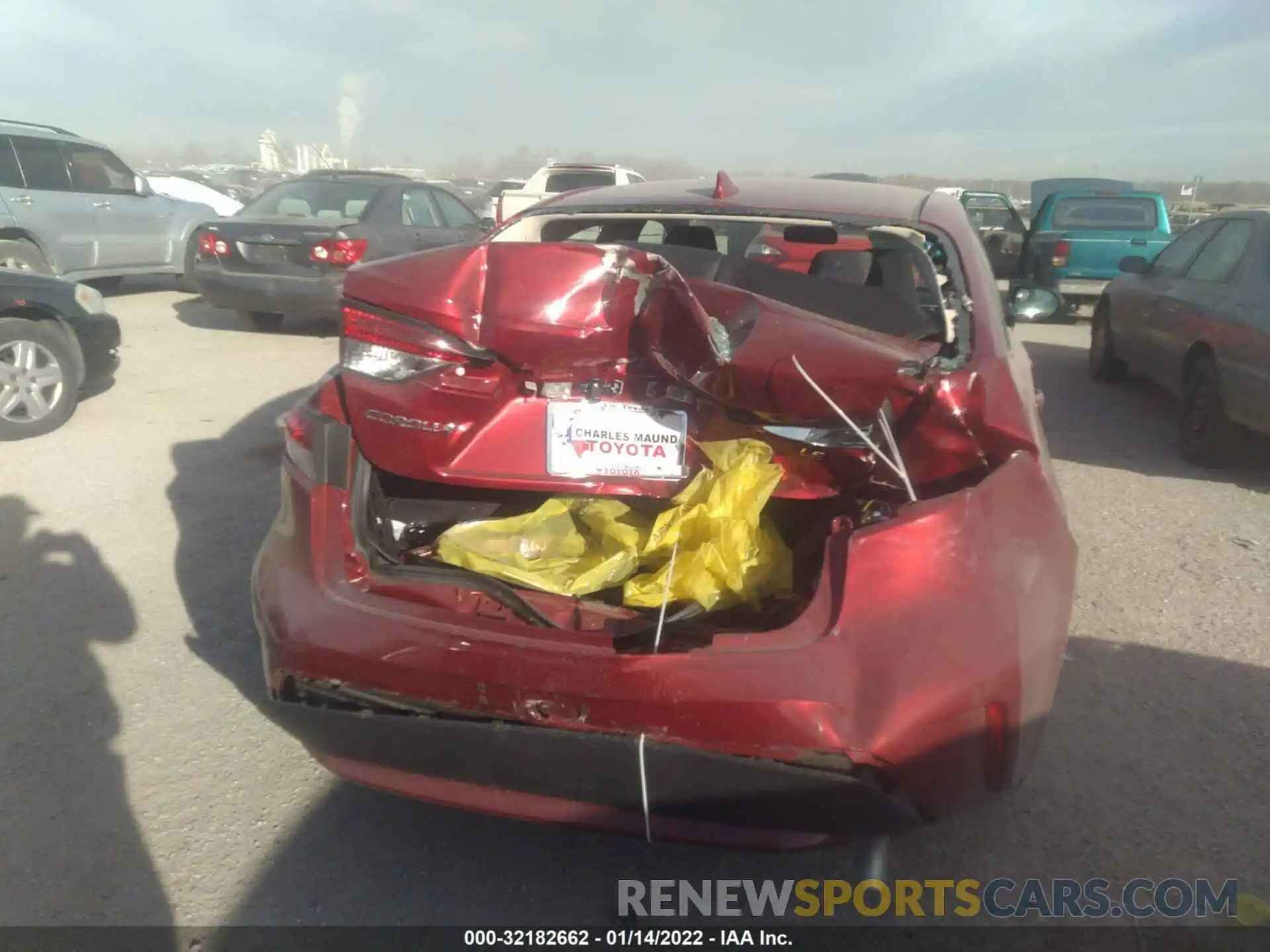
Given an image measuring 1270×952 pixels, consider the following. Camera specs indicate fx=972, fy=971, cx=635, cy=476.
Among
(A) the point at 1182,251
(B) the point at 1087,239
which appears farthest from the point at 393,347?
(B) the point at 1087,239

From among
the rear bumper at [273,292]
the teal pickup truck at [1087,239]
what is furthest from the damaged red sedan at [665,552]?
the teal pickup truck at [1087,239]

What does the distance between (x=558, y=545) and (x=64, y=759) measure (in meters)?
1.61

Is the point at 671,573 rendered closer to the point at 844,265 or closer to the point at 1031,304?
the point at 844,265

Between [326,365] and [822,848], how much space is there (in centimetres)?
697

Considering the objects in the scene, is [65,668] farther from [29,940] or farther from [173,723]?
[29,940]

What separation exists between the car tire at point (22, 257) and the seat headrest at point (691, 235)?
8134 mm


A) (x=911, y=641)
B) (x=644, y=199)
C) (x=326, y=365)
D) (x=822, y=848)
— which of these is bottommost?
(x=326, y=365)

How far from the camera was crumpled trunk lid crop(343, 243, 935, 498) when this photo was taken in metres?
2.32

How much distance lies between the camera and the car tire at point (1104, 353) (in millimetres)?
8203

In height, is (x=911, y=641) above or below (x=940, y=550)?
below

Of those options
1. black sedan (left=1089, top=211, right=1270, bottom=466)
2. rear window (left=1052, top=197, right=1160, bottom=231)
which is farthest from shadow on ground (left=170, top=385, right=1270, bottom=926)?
rear window (left=1052, top=197, right=1160, bottom=231)

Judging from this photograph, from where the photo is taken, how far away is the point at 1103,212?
12805 mm

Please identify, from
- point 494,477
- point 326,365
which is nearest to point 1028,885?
point 494,477

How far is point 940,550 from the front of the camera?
1.97 m
